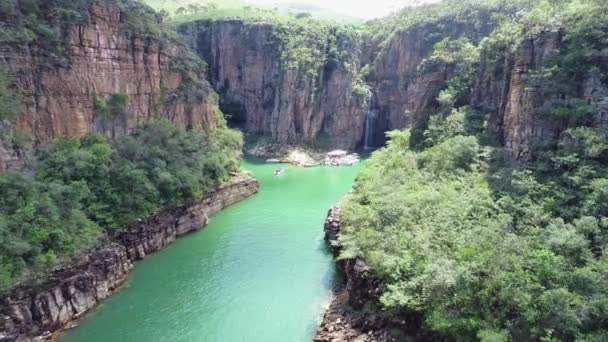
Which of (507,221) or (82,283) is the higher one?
(507,221)

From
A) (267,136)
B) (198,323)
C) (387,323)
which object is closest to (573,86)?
(387,323)

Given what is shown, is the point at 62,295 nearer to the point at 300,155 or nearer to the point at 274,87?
the point at 300,155

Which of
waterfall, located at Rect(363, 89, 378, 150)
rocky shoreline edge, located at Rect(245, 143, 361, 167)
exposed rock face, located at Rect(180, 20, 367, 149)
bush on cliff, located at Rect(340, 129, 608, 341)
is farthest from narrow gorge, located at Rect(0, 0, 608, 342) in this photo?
waterfall, located at Rect(363, 89, 378, 150)

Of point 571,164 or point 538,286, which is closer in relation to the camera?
point 538,286

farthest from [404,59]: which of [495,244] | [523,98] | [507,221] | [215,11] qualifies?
[495,244]

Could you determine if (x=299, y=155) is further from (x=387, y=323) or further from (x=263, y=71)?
(x=387, y=323)

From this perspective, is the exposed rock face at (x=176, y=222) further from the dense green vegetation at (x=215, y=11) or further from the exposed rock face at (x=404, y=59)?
the dense green vegetation at (x=215, y=11)

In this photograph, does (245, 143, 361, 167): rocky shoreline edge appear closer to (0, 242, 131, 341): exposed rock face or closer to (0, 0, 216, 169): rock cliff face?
(0, 0, 216, 169): rock cliff face
